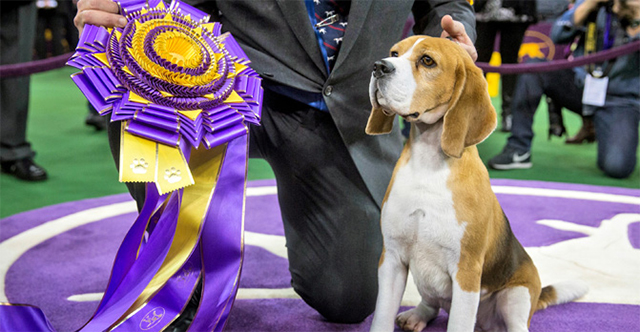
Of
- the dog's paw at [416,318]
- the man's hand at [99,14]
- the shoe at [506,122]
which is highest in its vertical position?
the man's hand at [99,14]

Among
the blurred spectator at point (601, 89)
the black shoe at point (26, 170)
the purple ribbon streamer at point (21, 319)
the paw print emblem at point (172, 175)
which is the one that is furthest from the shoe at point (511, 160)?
the purple ribbon streamer at point (21, 319)

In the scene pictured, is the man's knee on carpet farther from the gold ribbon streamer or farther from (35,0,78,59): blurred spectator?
(35,0,78,59): blurred spectator

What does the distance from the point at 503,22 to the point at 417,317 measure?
4.23m

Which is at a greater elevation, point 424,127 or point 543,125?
point 424,127

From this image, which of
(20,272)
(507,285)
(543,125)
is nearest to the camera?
(507,285)

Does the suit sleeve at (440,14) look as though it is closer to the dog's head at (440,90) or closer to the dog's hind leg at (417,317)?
the dog's head at (440,90)

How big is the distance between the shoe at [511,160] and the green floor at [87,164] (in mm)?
89

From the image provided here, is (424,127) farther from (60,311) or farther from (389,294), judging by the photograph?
(60,311)

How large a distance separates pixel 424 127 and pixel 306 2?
728mm

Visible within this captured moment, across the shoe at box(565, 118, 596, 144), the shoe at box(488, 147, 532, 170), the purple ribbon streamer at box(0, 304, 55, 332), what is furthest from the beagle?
the shoe at box(565, 118, 596, 144)

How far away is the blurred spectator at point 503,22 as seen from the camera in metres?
5.58

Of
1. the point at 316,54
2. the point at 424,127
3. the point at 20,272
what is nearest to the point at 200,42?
the point at 316,54

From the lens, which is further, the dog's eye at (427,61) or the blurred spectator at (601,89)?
the blurred spectator at (601,89)

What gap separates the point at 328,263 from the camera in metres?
2.12
